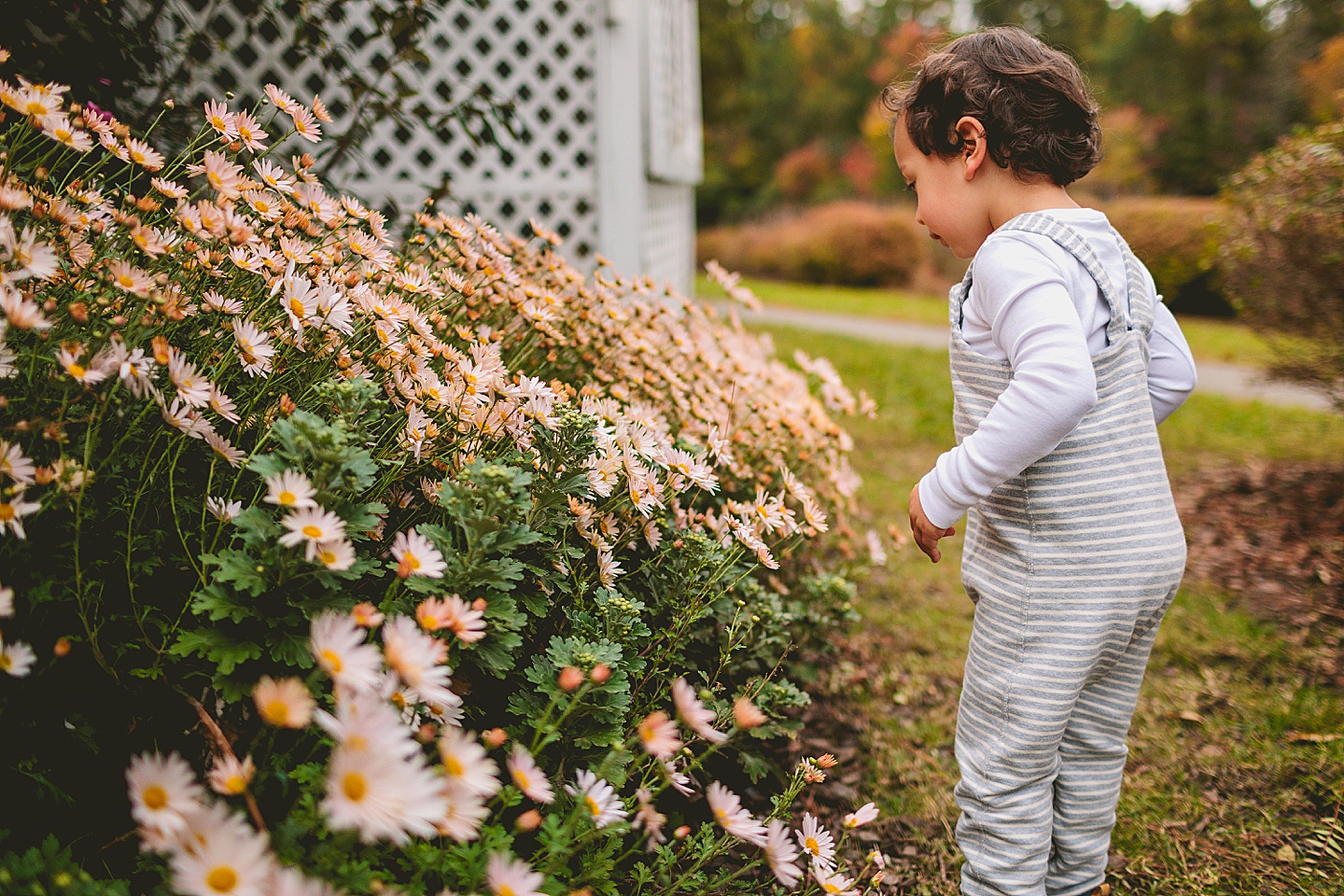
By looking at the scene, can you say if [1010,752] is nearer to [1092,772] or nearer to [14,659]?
[1092,772]

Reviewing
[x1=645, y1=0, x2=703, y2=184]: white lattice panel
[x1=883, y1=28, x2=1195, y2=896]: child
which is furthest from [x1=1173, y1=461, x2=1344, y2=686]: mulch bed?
[x1=645, y1=0, x2=703, y2=184]: white lattice panel

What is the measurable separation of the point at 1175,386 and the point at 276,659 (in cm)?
172

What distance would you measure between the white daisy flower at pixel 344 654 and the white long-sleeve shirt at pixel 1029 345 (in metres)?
0.94

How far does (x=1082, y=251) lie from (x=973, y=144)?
1.00 ft

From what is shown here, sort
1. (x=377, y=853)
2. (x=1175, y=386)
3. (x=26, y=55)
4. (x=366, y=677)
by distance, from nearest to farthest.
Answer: (x=366, y=677)
(x=377, y=853)
(x=1175, y=386)
(x=26, y=55)

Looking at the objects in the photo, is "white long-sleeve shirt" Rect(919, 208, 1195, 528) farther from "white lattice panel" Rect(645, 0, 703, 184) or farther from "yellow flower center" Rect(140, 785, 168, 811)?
"white lattice panel" Rect(645, 0, 703, 184)

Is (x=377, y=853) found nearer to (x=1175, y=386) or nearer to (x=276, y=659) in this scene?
(x=276, y=659)

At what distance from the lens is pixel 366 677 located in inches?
34.6

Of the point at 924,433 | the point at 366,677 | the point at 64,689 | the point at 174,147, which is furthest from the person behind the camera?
the point at 924,433

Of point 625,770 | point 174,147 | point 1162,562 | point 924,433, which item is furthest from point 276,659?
point 924,433

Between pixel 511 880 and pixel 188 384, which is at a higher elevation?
pixel 188 384

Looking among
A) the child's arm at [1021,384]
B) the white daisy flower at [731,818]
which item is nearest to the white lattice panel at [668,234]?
the child's arm at [1021,384]

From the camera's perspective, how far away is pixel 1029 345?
142 cm

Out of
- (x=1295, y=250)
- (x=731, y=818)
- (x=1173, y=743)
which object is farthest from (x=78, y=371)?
(x=1295, y=250)
